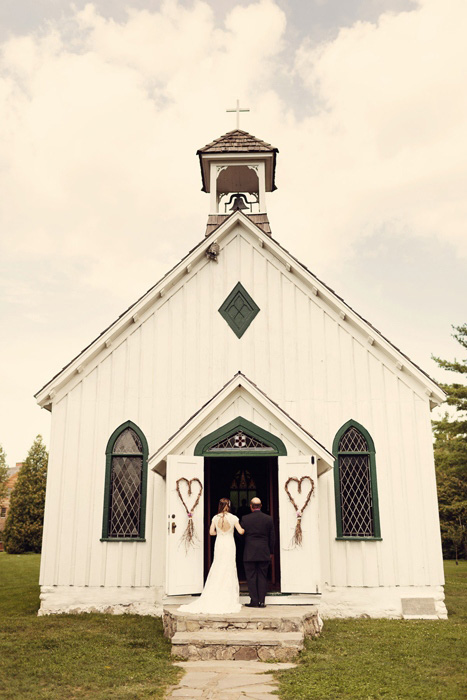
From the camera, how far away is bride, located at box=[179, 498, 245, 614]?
32.3 ft

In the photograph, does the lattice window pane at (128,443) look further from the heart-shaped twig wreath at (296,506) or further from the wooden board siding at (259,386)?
the heart-shaped twig wreath at (296,506)

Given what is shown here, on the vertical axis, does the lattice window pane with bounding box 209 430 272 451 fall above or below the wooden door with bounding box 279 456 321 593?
above

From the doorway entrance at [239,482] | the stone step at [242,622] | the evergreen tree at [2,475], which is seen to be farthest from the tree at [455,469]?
the evergreen tree at [2,475]

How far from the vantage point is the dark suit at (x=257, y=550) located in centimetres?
1052

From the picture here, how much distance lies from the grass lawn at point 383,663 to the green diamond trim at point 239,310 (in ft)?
20.9

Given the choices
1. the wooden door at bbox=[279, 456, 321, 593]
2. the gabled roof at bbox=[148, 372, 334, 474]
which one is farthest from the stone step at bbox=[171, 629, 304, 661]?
the gabled roof at bbox=[148, 372, 334, 474]

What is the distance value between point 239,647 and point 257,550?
208 cm

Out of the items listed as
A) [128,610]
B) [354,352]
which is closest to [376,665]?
[128,610]

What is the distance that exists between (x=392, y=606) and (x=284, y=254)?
7.72m

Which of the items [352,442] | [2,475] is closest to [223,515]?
[352,442]

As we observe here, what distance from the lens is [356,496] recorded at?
1284 cm

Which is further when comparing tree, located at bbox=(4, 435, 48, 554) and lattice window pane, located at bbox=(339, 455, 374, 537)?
tree, located at bbox=(4, 435, 48, 554)

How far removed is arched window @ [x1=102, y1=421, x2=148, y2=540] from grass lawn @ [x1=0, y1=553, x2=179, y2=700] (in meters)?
1.71

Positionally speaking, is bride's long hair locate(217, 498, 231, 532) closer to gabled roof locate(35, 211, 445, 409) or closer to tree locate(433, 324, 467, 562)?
gabled roof locate(35, 211, 445, 409)
